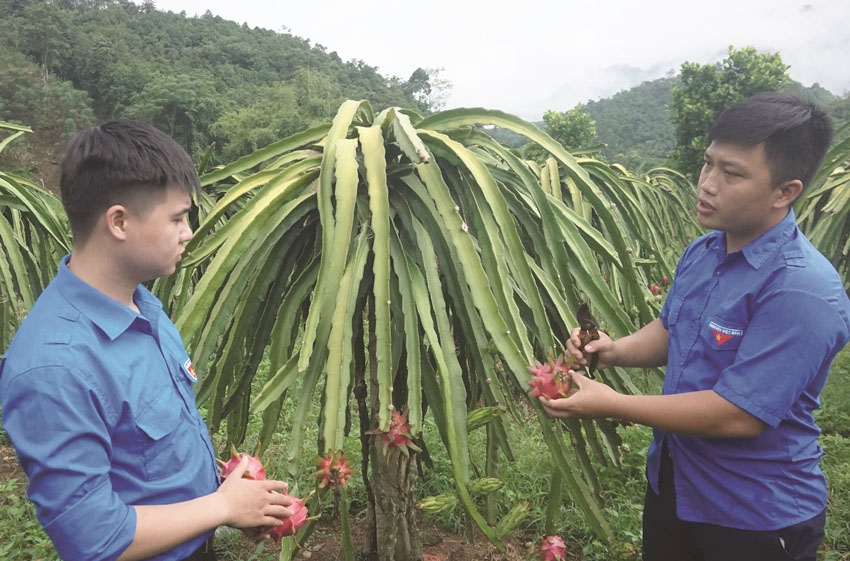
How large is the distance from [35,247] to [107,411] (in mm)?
2320

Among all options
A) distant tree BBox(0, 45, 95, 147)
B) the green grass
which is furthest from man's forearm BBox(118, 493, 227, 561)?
distant tree BBox(0, 45, 95, 147)

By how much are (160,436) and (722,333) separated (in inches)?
38.4

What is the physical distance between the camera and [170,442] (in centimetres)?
91

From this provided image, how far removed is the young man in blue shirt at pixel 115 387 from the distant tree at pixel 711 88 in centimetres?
1351

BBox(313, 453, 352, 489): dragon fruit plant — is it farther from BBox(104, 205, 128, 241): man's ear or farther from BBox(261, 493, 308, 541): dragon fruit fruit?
BBox(104, 205, 128, 241): man's ear

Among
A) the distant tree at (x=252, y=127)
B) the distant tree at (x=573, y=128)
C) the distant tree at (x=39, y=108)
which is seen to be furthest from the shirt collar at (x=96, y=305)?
the distant tree at (x=252, y=127)

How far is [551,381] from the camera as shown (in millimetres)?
1034

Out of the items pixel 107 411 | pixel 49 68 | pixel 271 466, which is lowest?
pixel 271 466

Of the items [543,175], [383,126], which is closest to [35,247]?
[383,126]

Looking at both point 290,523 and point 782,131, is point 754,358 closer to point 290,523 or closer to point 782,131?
point 782,131

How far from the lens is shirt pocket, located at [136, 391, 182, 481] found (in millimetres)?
866

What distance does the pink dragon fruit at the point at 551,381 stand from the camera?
3.37 feet

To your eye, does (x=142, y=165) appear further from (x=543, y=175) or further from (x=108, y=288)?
(x=543, y=175)

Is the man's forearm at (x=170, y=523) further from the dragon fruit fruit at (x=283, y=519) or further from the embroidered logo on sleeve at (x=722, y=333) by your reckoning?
the embroidered logo on sleeve at (x=722, y=333)
